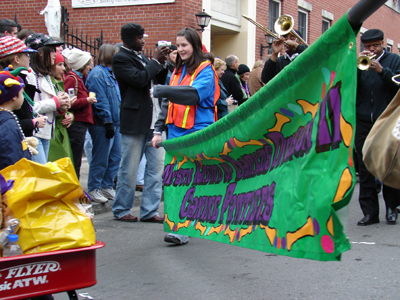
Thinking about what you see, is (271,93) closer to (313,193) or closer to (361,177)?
(313,193)

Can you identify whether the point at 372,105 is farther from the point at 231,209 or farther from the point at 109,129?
the point at 109,129

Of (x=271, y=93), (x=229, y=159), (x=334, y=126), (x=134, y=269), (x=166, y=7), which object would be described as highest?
(x=166, y=7)

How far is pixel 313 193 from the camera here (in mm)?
2328

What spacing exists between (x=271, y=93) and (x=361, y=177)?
3.68 m

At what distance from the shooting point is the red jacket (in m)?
6.64

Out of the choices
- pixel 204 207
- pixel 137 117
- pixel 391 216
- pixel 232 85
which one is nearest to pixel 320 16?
pixel 232 85

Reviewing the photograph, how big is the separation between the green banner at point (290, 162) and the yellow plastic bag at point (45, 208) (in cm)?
99

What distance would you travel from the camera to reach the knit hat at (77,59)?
7043mm

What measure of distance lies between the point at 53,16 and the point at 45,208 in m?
11.0

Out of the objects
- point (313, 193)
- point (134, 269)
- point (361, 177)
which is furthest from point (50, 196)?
point (361, 177)

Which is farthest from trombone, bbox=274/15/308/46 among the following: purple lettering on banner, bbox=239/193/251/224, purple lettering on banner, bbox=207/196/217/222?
purple lettering on banner, bbox=239/193/251/224

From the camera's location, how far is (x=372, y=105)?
5941 millimetres

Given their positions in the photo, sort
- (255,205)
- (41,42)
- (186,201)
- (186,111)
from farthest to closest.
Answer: (41,42), (186,111), (186,201), (255,205)

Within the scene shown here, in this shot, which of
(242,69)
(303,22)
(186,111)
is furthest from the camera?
(303,22)
